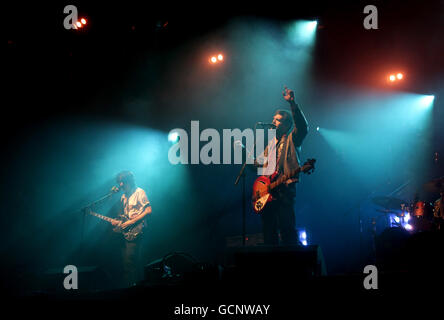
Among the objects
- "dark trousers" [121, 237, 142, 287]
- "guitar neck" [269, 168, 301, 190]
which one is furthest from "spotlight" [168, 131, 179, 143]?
"guitar neck" [269, 168, 301, 190]

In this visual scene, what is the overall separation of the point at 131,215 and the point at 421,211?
5614 mm

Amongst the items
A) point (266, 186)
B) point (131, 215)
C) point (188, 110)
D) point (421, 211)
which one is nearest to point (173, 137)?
point (188, 110)

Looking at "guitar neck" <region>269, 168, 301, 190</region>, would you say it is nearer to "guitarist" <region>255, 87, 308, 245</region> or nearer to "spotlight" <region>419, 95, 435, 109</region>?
"guitarist" <region>255, 87, 308, 245</region>

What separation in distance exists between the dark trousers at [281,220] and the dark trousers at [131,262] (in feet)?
7.07

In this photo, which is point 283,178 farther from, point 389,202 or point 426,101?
point 426,101

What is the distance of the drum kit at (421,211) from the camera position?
5664 mm

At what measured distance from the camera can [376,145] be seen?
8062 millimetres

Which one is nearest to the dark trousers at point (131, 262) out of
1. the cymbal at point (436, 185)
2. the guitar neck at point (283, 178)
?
the guitar neck at point (283, 178)

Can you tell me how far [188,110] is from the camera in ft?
24.3

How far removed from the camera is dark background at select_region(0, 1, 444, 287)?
19.6ft

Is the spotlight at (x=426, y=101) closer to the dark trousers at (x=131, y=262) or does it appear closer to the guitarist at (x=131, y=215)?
the guitarist at (x=131, y=215)

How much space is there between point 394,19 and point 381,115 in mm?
2368
